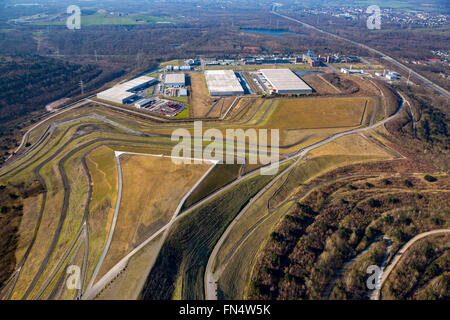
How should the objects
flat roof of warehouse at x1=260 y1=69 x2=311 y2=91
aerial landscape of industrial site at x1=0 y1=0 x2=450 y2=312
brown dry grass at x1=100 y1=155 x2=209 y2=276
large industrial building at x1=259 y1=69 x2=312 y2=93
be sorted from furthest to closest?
flat roof of warehouse at x1=260 y1=69 x2=311 y2=91
large industrial building at x1=259 y1=69 x2=312 y2=93
brown dry grass at x1=100 y1=155 x2=209 y2=276
aerial landscape of industrial site at x1=0 y1=0 x2=450 y2=312

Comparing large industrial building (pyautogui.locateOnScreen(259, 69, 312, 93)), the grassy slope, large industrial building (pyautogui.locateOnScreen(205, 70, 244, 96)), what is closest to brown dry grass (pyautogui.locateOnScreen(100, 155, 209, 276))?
the grassy slope

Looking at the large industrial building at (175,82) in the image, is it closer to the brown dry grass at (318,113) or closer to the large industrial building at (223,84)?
the large industrial building at (223,84)

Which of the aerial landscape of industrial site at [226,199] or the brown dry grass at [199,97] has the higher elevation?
the brown dry grass at [199,97]

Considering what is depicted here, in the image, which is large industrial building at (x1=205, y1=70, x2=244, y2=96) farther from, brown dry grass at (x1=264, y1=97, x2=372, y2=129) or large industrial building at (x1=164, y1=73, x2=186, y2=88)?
brown dry grass at (x1=264, y1=97, x2=372, y2=129)

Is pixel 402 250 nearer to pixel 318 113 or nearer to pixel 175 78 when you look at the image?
pixel 318 113

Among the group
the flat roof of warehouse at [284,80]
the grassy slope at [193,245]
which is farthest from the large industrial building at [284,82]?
the grassy slope at [193,245]

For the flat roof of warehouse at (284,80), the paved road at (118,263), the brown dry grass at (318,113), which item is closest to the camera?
the paved road at (118,263)

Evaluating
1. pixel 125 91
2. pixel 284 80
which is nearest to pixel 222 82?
pixel 284 80
